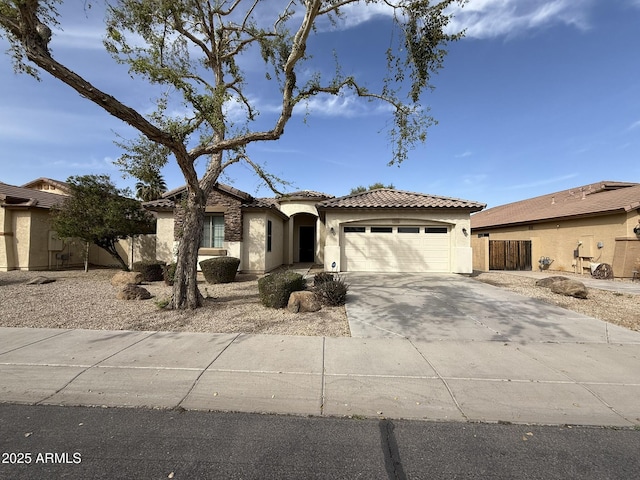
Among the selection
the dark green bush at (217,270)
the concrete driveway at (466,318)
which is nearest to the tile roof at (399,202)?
the concrete driveway at (466,318)

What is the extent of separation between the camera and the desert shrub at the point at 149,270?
12.3m

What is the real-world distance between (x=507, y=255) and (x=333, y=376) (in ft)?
59.2

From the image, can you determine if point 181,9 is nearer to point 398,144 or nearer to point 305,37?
point 305,37

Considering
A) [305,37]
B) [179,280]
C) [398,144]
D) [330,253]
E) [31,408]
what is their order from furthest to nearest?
[330,253] → [398,144] → [179,280] → [305,37] → [31,408]

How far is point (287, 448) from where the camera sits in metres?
2.69

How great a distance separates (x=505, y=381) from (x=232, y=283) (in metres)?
9.86

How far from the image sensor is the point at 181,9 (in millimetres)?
7406

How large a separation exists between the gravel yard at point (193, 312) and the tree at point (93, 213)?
2.72 meters

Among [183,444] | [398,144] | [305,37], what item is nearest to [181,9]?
[305,37]

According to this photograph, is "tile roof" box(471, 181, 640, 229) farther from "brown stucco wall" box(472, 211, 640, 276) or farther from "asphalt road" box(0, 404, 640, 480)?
"asphalt road" box(0, 404, 640, 480)

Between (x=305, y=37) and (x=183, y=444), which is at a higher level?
(x=305, y=37)

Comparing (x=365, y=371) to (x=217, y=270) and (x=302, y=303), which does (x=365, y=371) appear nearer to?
(x=302, y=303)

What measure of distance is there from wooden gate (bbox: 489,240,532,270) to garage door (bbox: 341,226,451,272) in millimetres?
5810

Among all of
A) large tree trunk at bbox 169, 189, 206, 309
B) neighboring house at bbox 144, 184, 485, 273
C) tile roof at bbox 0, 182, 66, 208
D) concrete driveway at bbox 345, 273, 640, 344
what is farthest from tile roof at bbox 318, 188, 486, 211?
tile roof at bbox 0, 182, 66, 208
